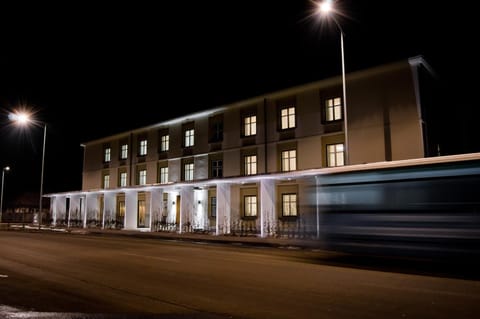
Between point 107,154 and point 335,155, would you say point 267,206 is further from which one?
point 107,154

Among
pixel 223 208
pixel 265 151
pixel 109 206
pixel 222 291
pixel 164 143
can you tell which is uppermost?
pixel 164 143

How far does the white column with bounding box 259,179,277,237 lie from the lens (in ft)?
78.2

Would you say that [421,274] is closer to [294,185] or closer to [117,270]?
[117,270]

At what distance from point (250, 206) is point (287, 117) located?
6.57m

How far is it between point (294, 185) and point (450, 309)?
19.0 metres

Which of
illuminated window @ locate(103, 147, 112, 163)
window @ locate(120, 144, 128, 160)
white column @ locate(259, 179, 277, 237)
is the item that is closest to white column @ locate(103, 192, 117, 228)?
window @ locate(120, 144, 128, 160)

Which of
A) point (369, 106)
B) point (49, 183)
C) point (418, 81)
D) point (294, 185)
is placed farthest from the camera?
point (49, 183)

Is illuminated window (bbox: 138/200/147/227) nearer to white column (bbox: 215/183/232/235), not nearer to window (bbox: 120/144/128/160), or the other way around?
window (bbox: 120/144/128/160)

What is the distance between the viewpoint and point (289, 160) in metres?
26.9

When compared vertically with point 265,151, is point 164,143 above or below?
above

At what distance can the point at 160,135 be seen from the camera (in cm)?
3662

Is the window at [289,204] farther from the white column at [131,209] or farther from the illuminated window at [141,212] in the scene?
the illuminated window at [141,212]

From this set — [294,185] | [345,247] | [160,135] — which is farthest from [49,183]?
[345,247]

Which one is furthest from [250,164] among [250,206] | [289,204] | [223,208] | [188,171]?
[188,171]
